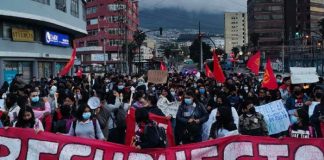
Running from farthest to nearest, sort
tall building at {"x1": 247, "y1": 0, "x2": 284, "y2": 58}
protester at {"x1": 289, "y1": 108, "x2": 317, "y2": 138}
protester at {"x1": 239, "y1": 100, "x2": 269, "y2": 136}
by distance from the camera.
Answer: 1. tall building at {"x1": 247, "y1": 0, "x2": 284, "y2": 58}
2. protester at {"x1": 239, "y1": 100, "x2": 269, "y2": 136}
3. protester at {"x1": 289, "y1": 108, "x2": 317, "y2": 138}

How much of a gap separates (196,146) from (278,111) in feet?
8.99

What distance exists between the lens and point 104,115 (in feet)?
31.1

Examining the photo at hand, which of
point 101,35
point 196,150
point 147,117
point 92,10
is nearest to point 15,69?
point 147,117

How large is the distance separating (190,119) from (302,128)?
2.45m

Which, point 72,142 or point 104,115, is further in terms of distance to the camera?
point 104,115

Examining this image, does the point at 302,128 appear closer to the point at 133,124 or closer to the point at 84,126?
the point at 133,124

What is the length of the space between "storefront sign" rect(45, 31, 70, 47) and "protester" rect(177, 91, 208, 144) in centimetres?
2808

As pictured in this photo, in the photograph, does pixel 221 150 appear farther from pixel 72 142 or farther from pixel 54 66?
pixel 54 66

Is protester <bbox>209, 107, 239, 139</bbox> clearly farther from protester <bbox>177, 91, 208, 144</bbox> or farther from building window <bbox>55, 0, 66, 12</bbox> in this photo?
building window <bbox>55, 0, 66, 12</bbox>

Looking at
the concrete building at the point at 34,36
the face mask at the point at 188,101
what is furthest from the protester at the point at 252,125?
the concrete building at the point at 34,36

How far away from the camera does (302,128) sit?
786 cm

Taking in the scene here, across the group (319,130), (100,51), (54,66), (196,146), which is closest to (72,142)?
(196,146)

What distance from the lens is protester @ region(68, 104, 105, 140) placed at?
25.8 ft

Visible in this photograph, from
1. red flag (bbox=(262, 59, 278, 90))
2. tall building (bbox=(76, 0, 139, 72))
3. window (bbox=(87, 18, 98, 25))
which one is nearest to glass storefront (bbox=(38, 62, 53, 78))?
red flag (bbox=(262, 59, 278, 90))
